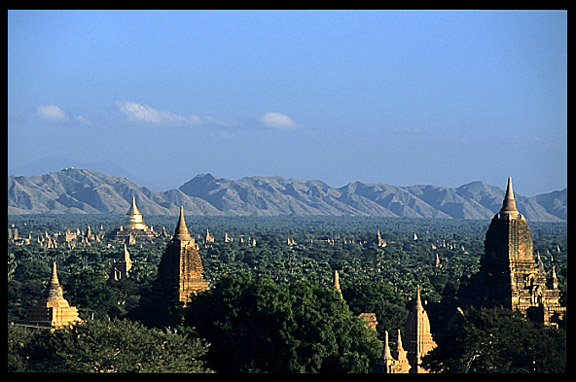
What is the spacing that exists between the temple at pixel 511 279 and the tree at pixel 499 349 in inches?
417

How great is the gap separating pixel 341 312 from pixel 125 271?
181 feet

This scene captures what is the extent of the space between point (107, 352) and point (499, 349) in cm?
1224

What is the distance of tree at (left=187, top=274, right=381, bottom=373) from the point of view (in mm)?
42781

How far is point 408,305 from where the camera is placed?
6009cm

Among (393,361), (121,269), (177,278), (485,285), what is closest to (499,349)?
(393,361)

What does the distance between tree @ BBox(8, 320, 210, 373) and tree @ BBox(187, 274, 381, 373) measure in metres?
2.53

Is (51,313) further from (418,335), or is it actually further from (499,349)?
(499,349)

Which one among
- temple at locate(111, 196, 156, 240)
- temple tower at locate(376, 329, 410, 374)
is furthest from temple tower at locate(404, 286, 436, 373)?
temple at locate(111, 196, 156, 240)

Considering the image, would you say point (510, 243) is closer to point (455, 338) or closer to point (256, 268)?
point (455, 338)

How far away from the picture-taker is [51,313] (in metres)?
50.8

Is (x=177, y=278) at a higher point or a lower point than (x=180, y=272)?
lower

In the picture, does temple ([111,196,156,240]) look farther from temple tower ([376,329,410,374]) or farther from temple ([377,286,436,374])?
temple tower ([376,329,410,374])

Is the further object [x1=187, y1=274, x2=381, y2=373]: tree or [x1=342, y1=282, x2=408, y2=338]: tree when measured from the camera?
[x1=342, y1=282, x2=408, y2=338]: tree
